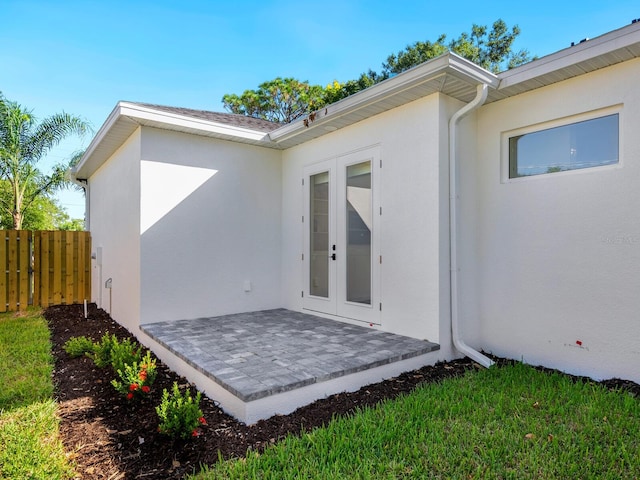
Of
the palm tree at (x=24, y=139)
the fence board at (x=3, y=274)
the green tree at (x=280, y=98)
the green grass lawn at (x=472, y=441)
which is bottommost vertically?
the green grass lawn at (x=472, y=441)

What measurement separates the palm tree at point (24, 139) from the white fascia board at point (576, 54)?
10.9 metres

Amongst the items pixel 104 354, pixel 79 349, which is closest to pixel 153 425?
pixel 104 354

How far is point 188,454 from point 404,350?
2380mm

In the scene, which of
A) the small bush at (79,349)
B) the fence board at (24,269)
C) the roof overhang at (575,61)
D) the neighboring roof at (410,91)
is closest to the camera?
the roof overhang at (575,61)

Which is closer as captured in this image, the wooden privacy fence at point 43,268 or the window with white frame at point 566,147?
the window with white frame at point 566,147

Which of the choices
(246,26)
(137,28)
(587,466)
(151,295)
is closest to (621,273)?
(587,466)

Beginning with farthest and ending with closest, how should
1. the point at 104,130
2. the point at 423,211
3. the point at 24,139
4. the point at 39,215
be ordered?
the point at 39,215
the point at 24,139
the point at 104,130
the point at 423,211

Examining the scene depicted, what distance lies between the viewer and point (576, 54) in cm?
362

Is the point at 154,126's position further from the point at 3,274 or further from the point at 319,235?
the point at 3,274

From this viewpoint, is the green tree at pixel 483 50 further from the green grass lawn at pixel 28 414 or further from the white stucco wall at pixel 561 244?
the green grass lawn at pixel 28 414

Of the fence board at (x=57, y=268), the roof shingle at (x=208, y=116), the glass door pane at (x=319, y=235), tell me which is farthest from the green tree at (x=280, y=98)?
the glass door pane at (x=319, y=235)

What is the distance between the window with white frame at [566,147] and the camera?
3.74 meters

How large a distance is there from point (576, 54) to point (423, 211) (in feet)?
6.88

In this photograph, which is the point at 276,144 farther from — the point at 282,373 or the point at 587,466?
the point at 587,466
